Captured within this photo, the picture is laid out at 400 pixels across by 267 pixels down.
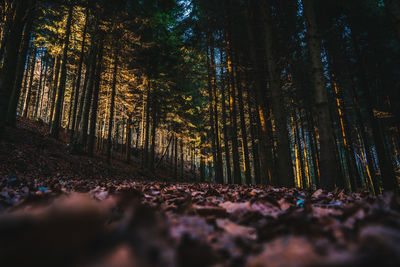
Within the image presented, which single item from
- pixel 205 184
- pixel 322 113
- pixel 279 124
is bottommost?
pixel 205 184

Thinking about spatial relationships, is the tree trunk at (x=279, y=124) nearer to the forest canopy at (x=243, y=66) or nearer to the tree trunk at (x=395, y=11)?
the forest canopy at (x=243, y=66)

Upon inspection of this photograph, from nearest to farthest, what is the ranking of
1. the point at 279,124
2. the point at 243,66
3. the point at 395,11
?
1. the point at 395,11
2. the point at 279,124
3. the point at 243,66

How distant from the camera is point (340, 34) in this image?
12.0m

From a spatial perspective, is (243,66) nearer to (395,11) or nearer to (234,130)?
(234,130)

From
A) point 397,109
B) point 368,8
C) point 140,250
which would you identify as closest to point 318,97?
point 140,250

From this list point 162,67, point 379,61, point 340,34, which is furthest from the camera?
point 162,67

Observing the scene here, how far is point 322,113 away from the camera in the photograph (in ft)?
13.9

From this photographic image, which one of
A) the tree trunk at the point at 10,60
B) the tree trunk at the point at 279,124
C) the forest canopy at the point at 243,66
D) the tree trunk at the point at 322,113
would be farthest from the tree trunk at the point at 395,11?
the tree trunk at the point at 10,60

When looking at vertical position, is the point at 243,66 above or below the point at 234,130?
above

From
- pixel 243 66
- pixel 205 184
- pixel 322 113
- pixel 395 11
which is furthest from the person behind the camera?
pixel 243 66

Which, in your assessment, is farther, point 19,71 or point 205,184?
point 19,71

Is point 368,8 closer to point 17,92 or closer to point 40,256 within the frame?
point 40,256

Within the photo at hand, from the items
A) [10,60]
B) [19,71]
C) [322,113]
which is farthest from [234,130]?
[19,71]

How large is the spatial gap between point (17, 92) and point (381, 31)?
2163cm
